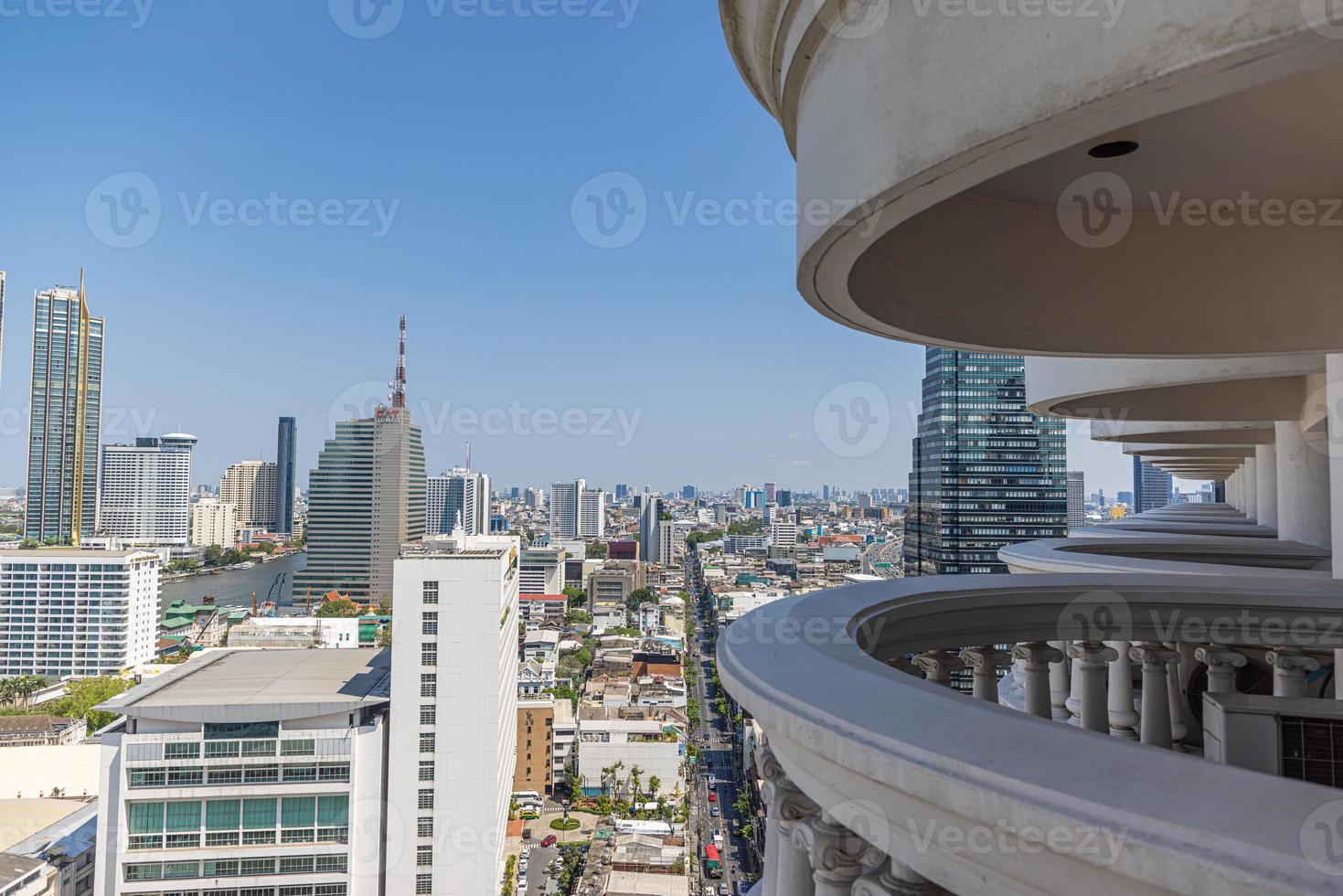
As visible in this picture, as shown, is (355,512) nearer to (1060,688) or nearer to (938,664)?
(1060,688)

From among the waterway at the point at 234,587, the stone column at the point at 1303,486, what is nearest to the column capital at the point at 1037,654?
the stone column at the point at 1303,486

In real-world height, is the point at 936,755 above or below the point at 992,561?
above

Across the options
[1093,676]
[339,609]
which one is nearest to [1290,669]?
[1093,676]

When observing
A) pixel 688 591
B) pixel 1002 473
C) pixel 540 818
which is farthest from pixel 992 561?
pixel 688 591

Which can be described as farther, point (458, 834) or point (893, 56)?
point (458, 834)

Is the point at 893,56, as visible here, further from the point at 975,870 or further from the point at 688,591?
the point at 688,591
